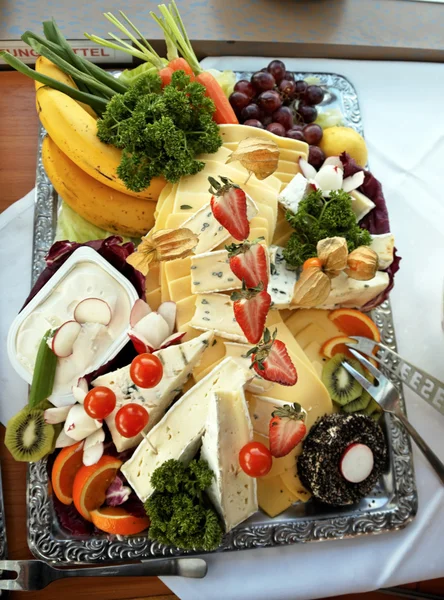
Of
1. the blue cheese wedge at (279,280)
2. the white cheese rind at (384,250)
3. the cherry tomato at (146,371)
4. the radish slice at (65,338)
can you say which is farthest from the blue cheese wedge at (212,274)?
the white cheese rind at (384,250)

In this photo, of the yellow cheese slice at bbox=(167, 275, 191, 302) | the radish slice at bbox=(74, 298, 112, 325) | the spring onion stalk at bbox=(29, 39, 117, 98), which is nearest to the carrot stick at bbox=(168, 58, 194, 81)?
the spring onion stalk at bbox=(29, 39, 117, 98)

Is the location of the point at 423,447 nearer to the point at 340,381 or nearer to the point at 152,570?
the point at 340,381

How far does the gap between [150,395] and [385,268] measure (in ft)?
2.52

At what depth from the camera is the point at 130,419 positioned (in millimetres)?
1354

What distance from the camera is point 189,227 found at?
148 centimetres

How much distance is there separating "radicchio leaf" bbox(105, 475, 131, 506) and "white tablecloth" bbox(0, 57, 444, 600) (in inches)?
10.9

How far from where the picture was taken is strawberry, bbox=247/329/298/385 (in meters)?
1.32

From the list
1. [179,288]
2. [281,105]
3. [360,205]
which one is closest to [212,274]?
[179,288]

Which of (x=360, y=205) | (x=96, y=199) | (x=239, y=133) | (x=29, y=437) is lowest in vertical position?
(x=29, y=437)

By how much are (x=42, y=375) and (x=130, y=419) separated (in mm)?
266

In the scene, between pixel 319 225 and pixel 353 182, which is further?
pixel 353 182

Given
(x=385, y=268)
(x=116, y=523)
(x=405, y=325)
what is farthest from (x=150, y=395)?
(x=405, y=325)

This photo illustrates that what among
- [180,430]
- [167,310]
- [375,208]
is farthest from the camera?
A: [375,208]

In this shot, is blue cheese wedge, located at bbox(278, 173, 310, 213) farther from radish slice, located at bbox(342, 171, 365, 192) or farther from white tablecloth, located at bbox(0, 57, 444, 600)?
white tablecloth, located at bbox(0, 57, 444, 600)
